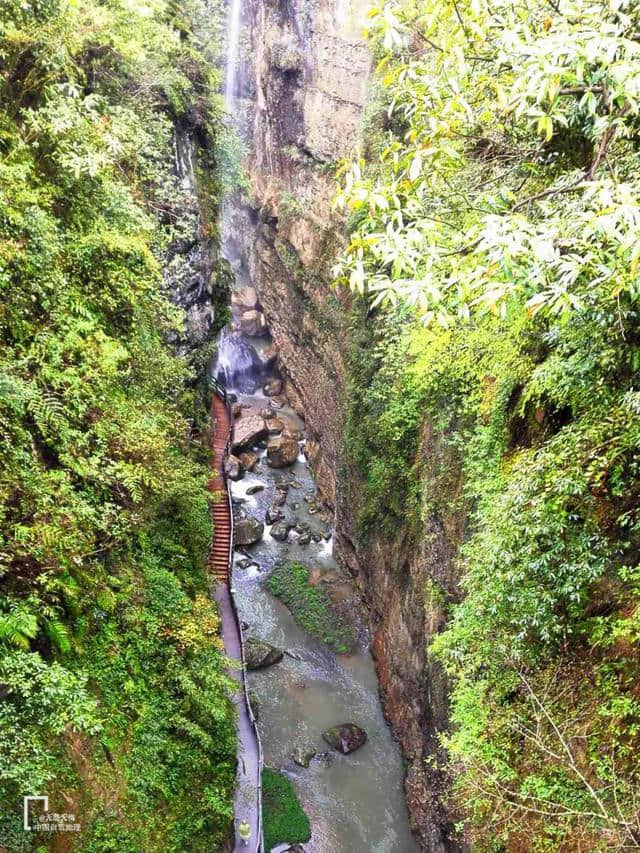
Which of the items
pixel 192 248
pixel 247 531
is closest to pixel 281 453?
pixel 247 531

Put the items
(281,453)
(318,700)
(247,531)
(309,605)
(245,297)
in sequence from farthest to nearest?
(245,297)
(281,453)
(247,531)
(309,605)
(318,700)

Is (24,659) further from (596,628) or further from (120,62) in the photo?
(120,62)

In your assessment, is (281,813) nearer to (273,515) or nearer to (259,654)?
(259,654)

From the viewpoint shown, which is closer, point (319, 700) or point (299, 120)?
point (319, 700)

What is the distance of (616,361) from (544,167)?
2.31 meters

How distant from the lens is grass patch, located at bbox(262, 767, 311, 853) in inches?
442

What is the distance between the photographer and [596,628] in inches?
199

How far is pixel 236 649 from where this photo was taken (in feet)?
41.0

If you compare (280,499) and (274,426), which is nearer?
(280,499)

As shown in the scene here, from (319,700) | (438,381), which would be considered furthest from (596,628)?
(319,700)

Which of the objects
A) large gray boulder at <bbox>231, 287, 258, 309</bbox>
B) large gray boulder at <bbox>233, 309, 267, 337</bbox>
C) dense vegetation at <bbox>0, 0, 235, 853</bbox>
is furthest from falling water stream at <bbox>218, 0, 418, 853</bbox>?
large gray boulder at <bbox>231, 287, 258, 309</bbox>

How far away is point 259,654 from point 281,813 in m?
3.92

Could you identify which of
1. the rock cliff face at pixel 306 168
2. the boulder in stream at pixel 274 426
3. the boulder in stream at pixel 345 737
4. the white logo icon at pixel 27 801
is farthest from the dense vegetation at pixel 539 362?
the boulder in stream at pixel 274 426

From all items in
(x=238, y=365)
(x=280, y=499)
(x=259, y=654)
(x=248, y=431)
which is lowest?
(x=259, y=654)
